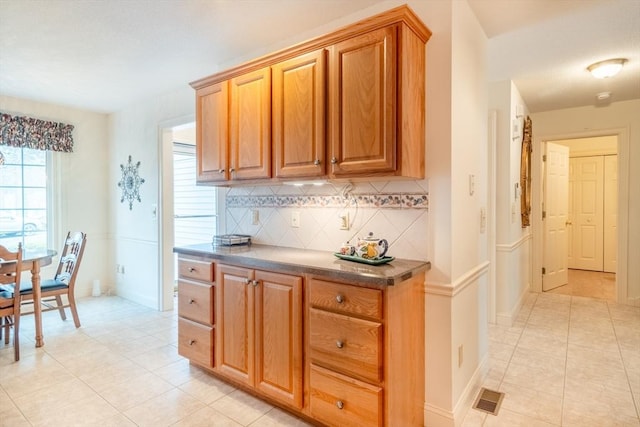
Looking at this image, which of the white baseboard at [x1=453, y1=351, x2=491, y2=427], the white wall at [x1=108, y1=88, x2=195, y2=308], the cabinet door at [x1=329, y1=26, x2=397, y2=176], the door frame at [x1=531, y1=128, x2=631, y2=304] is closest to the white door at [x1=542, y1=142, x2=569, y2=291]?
the door frame at [x1=531, y1=128, x2=631, y2=304]

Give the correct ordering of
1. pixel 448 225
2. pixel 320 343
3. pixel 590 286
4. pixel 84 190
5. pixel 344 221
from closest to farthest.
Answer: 1. pixel 320 343
2. pixel 448 225
3. pixel 344 221
4. pixel 84 190
5. pixel 590 286

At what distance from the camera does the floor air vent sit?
220 centimetres

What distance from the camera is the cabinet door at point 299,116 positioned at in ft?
7.01

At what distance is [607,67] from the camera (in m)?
3.25

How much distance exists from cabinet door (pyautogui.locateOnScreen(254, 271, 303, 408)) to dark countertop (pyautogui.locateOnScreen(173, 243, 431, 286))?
0.08 meters

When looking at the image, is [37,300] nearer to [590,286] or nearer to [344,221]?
[344,221]

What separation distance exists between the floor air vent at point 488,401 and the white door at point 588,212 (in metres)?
5.54

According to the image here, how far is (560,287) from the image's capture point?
5320mm

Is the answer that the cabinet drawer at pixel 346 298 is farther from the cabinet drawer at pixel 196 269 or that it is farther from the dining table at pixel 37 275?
the dining table at pixel 37 275

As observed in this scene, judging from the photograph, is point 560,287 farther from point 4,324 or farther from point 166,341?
point 4,324

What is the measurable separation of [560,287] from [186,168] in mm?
5806

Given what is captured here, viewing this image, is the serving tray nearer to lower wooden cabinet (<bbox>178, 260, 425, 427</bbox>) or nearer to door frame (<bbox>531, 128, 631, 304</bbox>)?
lower wooden cabinet (<bbox>178, 260, 425, 427</bbox>)

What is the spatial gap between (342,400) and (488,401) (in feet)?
3.58

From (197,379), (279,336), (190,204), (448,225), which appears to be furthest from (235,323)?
(190,204)
